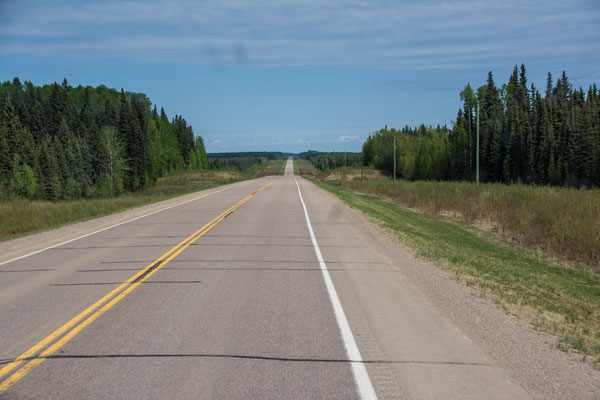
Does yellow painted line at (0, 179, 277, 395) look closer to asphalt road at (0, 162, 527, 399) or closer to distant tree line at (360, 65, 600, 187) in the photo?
asphalt road at (0, 162, 527, 399)

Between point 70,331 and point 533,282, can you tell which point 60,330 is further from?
point 533,282

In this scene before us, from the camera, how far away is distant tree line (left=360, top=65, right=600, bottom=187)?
54.5 meters

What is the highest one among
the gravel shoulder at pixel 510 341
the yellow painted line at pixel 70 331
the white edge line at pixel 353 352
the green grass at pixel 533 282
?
the yellow painted line at pixel 70 331

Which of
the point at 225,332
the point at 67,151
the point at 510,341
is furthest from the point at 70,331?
the point at 67,151

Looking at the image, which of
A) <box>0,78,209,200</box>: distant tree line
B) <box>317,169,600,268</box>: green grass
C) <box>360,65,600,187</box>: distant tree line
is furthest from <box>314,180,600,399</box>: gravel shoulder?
<box>0,78,209,200</box>: distant tree line

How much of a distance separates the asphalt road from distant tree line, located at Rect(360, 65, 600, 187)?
151ft

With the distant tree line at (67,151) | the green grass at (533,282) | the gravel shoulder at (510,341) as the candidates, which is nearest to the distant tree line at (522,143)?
the green grass at (533,282)

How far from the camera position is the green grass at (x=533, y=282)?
5910 mm

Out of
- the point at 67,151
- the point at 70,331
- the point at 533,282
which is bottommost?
the point at 533,282

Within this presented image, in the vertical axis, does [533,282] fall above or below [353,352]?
below

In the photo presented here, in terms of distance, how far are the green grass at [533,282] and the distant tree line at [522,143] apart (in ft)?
124

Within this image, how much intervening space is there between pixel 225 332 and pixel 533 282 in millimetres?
7108

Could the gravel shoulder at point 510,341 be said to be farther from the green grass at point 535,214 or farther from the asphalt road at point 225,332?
the green grass at point 535,214

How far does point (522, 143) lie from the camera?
6500 centimetres
